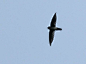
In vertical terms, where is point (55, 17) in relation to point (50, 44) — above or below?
above

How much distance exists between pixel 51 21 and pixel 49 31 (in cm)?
317

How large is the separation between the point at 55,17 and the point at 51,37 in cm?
618

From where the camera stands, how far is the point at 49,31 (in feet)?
404

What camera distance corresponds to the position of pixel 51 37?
12388 cm

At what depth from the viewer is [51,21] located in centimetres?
12206

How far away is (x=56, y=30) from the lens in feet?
403

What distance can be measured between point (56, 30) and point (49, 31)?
2.12 metres

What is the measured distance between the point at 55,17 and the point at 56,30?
3.85m

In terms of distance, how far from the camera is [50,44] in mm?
123500

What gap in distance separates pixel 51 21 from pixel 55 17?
1.74 meters

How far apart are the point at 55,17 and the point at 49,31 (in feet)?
14.9

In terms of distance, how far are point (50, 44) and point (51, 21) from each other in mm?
6952
